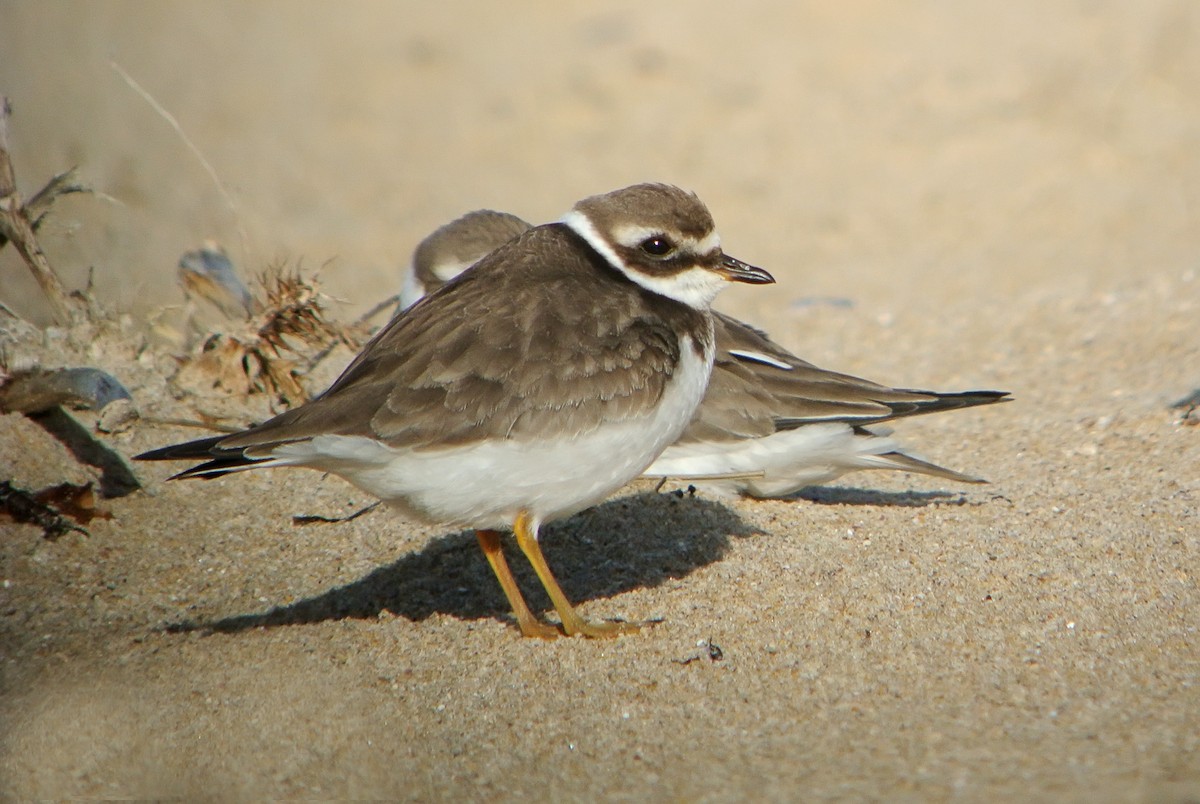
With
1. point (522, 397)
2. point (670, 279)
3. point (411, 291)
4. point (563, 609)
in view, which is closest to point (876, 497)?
point (670, 279)

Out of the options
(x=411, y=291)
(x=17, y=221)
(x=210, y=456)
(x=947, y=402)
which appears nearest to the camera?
(x=210, y=456)

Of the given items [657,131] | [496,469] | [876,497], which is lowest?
[496,469]

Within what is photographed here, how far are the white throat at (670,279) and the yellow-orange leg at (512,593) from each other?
1040 millimetres

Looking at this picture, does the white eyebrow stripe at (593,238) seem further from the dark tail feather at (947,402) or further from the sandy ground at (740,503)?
the dark tail feather at (947,402)

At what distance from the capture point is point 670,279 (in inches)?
179

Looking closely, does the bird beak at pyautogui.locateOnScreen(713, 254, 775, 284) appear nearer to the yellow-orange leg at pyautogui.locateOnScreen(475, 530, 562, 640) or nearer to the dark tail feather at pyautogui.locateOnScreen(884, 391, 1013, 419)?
the dark tail feather at pyautogui.locateOnScreen(884, 391, 1013, 419)

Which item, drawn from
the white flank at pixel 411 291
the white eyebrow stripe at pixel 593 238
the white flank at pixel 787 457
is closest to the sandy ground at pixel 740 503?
the white flank at pixel 787 457

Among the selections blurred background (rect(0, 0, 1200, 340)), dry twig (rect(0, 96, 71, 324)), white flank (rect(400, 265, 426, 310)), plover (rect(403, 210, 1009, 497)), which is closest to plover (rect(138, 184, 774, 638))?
plover (rect(403, 210, 1009, 497))

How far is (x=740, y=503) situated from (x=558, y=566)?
36.1 inches

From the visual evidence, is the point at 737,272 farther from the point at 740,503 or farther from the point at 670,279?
the point at 740,503

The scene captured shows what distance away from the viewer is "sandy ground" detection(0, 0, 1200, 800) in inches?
138

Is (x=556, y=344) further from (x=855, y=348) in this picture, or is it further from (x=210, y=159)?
(x=210, y=159)

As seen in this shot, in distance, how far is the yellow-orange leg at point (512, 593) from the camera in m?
4.31

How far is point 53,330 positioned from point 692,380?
332 centimetres
